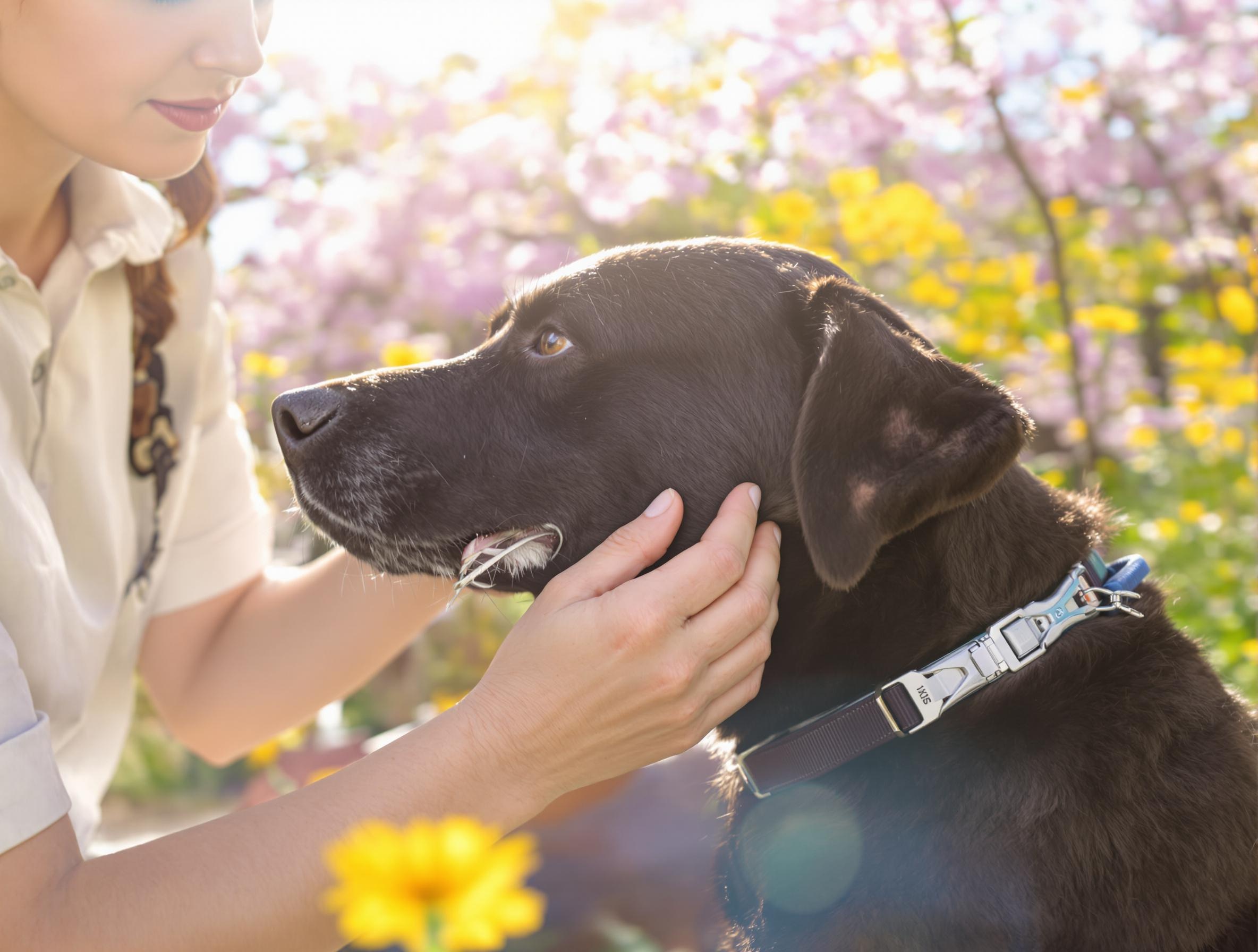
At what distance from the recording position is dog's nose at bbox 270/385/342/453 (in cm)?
165

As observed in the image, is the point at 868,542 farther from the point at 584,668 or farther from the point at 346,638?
the point at 346,638

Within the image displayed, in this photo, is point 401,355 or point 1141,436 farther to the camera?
point 1141,436

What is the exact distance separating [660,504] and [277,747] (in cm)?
243

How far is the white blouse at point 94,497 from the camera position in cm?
138

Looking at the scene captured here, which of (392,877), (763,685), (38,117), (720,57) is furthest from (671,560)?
(720,57)

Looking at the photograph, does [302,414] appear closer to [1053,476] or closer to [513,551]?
[513,551]

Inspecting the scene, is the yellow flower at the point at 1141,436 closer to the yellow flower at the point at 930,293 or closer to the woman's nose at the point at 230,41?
the yellow flower at the point at 930,293

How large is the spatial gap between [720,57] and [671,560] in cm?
312

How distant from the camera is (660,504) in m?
1.54

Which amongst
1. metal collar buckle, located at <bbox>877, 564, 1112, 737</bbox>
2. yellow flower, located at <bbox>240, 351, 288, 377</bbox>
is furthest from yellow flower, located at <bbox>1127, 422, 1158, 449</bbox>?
yellow flower, located at <bbox>240, 351, 288, 377</bbox>

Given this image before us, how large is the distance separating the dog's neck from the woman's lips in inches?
42.6

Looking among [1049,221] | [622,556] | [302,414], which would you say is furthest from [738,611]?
[1049,221]

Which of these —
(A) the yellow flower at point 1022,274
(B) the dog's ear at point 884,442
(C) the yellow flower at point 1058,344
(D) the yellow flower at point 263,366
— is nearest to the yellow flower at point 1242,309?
(C) the yellow flower at point 1058,344

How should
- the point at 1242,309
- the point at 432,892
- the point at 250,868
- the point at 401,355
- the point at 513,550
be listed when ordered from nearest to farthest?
the point at 432,892
the point at 250,868
the point at 513,550
the point at 401,355
the point at 1242,309
